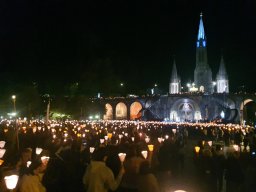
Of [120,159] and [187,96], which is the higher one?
[187,96]

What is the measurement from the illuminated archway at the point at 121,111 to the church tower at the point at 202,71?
2052cm

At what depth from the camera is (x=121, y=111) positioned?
247 feet

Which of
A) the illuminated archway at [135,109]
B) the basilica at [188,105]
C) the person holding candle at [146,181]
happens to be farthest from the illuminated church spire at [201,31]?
the person holding candle at [146,181]

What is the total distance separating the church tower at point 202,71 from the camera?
273ft

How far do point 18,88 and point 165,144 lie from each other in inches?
1276

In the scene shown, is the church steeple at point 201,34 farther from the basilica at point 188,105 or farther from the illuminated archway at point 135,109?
the illuminated archway at point 135,109

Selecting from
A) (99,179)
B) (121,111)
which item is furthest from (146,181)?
(121,111)

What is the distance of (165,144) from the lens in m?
10.8

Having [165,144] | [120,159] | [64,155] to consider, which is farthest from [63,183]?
[165,144]

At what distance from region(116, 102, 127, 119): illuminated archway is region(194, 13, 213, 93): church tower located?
20520 millimetres

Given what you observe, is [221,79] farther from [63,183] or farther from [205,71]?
[63,183]

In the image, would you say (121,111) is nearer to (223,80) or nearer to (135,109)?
(135,109)

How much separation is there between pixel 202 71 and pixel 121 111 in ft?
78.4

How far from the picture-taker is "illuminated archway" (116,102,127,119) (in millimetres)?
74450
